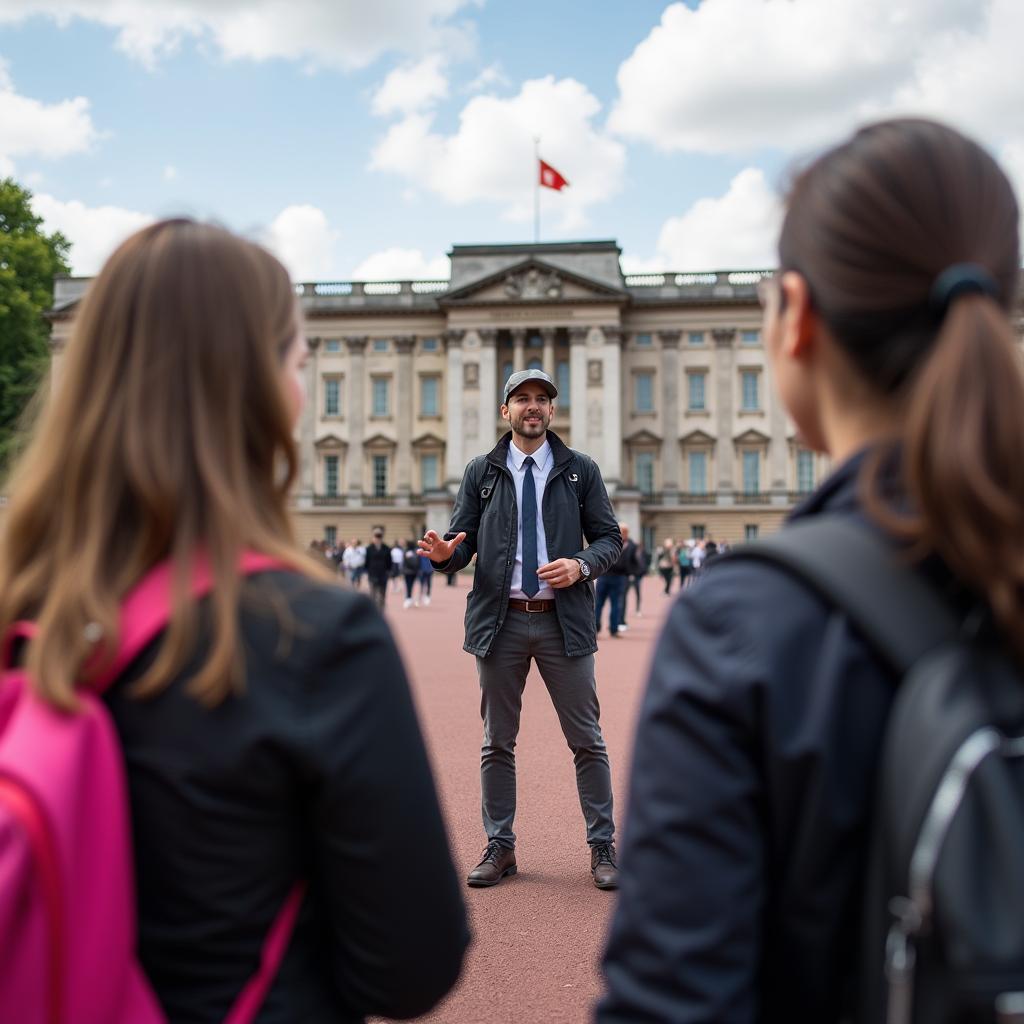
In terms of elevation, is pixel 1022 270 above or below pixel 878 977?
above

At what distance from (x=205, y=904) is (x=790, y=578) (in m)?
0.91

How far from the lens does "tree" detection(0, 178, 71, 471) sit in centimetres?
4644

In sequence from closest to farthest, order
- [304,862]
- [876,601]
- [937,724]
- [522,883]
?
[937,724], [876,601], [304,862], [522,883]

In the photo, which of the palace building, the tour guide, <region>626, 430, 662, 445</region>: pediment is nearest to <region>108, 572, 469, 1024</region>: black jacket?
the tour guide

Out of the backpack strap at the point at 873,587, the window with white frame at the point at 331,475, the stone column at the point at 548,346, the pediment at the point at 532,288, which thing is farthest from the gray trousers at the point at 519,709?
the window with white frame at the point at 331,475

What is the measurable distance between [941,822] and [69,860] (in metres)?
1.00

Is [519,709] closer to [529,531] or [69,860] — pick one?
[529,531]

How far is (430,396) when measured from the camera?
204 feet

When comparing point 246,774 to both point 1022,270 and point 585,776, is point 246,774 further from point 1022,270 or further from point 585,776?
point 585,776

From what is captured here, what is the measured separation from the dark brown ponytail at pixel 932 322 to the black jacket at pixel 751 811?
0.18m

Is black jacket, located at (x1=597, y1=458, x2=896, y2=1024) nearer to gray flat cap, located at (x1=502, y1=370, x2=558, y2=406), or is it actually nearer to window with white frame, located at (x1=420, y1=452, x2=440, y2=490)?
gray flat cap, located at (x1=502, y1=370, x2=558, y2=406)

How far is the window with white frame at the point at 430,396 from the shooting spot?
2440 inches

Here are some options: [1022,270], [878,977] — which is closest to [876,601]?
[878,977]

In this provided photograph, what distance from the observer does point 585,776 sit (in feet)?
17.6
